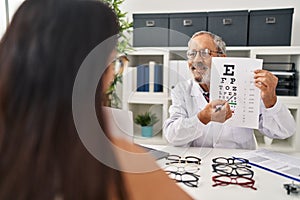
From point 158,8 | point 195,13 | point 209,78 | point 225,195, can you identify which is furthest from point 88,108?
point 158,8

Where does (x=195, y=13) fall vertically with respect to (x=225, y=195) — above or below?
above

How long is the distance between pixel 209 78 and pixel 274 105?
1.03ft

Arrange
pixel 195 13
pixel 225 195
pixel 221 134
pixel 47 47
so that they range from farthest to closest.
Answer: pixel 195 13
pixel 221 134
pixel 225 195
pixel 47 47

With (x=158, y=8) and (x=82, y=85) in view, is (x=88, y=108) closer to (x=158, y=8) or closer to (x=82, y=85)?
(x=82, y=85)

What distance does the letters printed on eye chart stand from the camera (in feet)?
4.23

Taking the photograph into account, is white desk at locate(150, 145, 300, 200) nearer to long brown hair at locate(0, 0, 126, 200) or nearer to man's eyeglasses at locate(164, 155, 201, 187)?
man's eyeglasses at locate(164, 155, 201, 187)

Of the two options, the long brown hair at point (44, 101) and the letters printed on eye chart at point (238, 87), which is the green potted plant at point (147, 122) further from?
the long brown hair at point (44, 101)

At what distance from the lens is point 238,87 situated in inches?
52.2

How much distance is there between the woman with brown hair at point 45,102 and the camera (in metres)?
0.40

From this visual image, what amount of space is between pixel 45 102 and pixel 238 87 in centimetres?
108

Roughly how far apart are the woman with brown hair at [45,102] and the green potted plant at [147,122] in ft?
3.98

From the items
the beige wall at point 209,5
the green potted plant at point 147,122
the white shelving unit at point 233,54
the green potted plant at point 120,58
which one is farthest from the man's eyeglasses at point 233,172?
the beige wall at point 209,5

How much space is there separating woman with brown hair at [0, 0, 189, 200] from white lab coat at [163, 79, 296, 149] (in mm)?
987

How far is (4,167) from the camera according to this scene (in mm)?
417
